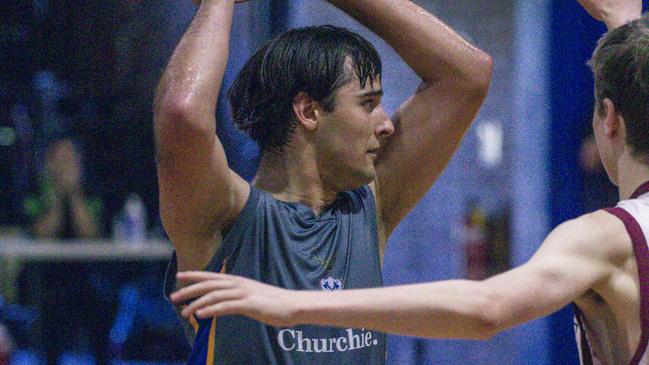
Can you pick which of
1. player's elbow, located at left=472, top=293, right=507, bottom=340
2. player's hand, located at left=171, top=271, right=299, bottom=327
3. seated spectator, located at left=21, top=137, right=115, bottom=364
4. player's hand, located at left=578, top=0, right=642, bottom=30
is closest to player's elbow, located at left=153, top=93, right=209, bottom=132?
player's hand, located at left=171, top=271, right=299, bottom=327

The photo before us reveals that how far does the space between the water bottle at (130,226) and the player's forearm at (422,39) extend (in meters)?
2.38

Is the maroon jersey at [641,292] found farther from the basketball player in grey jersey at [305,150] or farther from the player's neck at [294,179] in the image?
the player's neck at [294,179]

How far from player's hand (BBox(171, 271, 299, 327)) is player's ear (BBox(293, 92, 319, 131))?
0.74 m

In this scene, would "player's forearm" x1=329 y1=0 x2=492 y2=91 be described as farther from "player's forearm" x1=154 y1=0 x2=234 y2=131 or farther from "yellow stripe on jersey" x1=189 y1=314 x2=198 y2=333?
"yellow stripe on jersey" x1=189 y1=314 x2=198 y2=333

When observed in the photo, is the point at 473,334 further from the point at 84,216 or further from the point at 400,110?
the point at 84,216

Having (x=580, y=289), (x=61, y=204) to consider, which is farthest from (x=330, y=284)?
(x=61, y=204)

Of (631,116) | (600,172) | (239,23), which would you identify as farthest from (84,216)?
(631,116)

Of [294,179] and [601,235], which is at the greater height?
[601,235]

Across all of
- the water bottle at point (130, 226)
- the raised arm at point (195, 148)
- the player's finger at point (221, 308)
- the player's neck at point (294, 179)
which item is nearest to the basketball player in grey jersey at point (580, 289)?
the player's finger at point (221, 308)

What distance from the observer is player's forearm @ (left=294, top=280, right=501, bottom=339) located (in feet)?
4.41

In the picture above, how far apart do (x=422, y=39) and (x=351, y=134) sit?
0.29 metres

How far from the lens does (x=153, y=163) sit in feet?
12.9

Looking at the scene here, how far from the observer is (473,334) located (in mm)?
1418

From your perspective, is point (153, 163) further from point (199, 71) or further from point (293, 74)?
point (199, 71)
